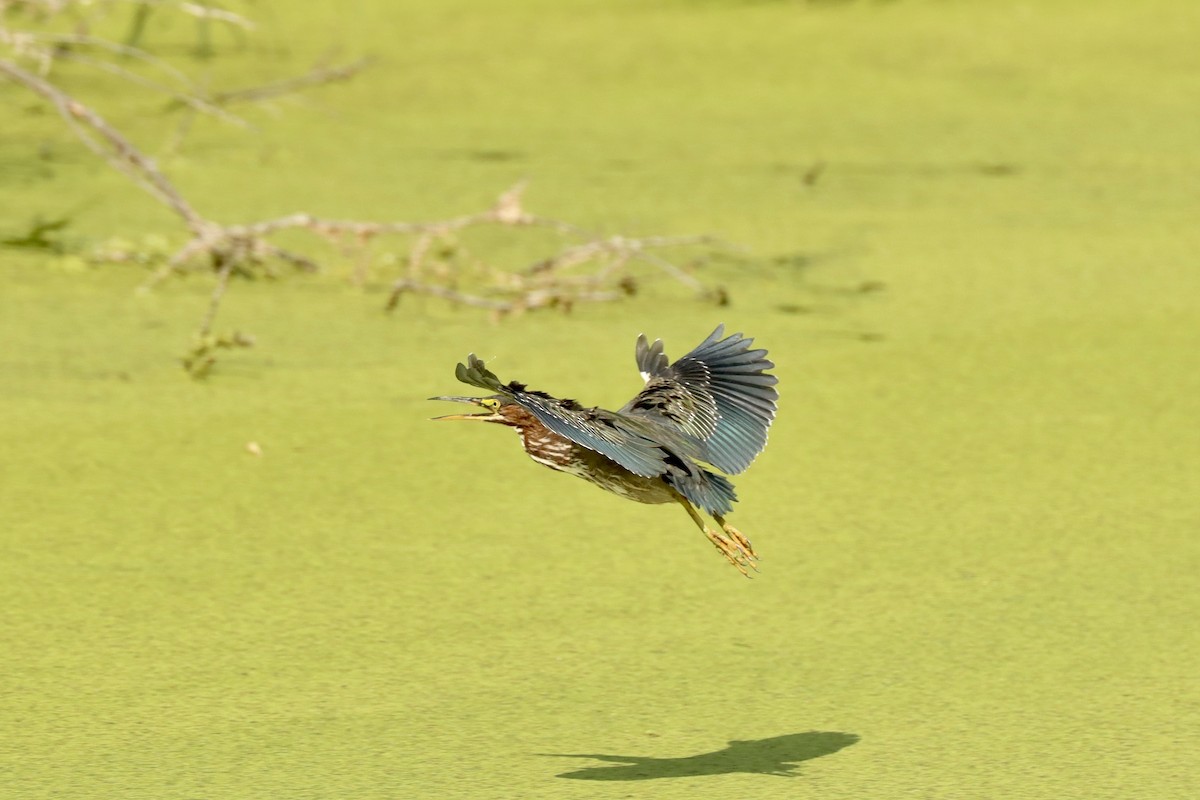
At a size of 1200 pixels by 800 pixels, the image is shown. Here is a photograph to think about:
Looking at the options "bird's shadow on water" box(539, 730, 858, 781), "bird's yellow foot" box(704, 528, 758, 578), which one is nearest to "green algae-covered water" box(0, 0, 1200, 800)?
"bird's shadow on water" box(539, 730, 858, 781)

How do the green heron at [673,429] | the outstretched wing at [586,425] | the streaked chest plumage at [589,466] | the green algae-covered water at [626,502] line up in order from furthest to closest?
the green algae-covered water at [626,502], the streaked chest plumage at [589,466], the green heron at [673,429], the outstretched wing at [586,425]

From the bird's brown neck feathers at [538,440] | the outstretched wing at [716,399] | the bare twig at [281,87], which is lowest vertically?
the bird's brown neck feathers at [538,440]

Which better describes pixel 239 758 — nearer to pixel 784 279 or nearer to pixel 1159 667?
pixel 1159 667

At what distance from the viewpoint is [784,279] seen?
354cm

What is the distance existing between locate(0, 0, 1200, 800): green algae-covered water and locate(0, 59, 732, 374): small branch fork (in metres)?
0.06

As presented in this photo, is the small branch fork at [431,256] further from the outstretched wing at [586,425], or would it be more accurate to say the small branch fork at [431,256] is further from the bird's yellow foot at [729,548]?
the outstretched wing at [586,425]

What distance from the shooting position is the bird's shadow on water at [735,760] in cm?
190

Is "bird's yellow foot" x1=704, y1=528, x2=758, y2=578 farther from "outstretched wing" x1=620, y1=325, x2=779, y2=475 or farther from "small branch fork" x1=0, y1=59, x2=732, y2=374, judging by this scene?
"small branch fork" x1=0, y1=59, x2=732, y2=374

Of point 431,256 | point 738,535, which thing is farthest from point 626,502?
point 431,256

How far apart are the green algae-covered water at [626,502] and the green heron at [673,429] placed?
277mm

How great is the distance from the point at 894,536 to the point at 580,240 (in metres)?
1.31

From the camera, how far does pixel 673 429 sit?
193 cm

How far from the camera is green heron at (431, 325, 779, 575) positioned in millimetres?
1720

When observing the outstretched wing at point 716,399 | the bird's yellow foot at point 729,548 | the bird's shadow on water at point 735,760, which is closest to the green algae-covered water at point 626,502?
the bird's shadow on water at point 735,760
